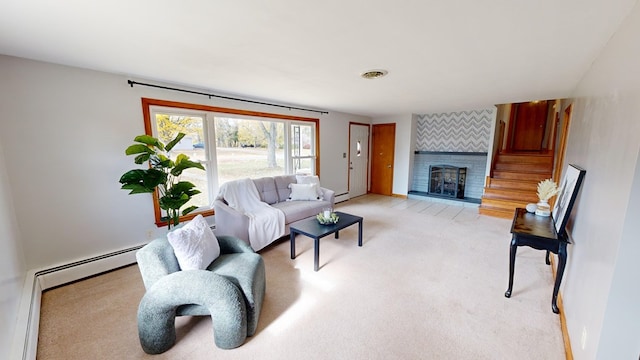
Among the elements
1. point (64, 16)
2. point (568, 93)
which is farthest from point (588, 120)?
point (64, 16)

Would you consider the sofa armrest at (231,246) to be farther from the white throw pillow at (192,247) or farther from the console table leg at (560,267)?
the console table leg at (560,267)

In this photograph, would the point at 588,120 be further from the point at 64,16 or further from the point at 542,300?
the point at 64,16

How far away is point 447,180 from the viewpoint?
19.4 feet

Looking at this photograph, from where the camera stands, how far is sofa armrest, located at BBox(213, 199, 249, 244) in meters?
3.05

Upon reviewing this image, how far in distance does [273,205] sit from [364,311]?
2139 mm

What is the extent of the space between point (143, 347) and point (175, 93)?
2.68 metres

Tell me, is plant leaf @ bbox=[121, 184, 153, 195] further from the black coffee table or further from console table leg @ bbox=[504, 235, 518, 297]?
console table leg @ bbox=[504, 235, 518, 297]

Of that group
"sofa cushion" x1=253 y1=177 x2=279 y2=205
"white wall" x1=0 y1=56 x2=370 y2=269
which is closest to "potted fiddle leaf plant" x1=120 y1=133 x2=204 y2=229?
"white wall" x1=0 y1=56 x2=370 y2=269

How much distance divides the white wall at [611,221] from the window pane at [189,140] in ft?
12.7

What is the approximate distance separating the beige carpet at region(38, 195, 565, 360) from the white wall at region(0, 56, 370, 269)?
0.44 metres

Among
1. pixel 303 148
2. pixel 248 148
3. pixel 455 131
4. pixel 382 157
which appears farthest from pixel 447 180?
pixel 248 148

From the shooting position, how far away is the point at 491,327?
73.6 inches

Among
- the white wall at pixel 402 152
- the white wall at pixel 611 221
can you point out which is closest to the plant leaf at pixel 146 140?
the white wall at pixel 611 221

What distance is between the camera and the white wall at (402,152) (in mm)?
5930
